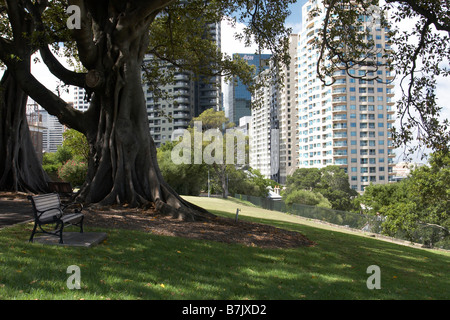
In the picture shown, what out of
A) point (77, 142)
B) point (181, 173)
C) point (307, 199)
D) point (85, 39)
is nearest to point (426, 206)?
point (181, 173)

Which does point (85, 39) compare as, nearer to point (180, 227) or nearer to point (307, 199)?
point (180, 227)

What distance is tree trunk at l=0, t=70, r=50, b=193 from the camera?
585 inches

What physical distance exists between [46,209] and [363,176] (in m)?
107

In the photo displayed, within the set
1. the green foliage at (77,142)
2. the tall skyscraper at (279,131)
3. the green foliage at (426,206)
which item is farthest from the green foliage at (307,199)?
the tall skyscraper at (279,131)

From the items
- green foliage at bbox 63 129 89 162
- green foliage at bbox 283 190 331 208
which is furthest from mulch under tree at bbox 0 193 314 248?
green foliage at bbox 283 190 331 208

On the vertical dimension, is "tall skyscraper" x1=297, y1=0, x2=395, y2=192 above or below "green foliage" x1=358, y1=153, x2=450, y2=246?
above

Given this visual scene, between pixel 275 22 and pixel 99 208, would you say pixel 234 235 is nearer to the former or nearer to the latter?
pixel 99 208

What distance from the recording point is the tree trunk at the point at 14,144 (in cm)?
1487

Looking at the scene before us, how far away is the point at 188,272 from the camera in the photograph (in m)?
5.23

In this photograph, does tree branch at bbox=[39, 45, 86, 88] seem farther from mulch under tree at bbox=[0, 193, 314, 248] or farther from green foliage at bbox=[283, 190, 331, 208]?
green foliage at bbox=[283, 190, 331, 208]

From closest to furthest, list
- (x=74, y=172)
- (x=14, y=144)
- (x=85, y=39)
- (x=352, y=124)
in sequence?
1. (x=85, y=39)
2. (x=14, y=144)
3. (x=74, y=172)
4. (x=352, y=124)

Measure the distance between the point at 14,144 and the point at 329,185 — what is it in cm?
6476

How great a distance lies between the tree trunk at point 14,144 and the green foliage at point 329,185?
2132 inches

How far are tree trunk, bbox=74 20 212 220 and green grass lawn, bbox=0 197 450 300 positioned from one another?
351 cm
